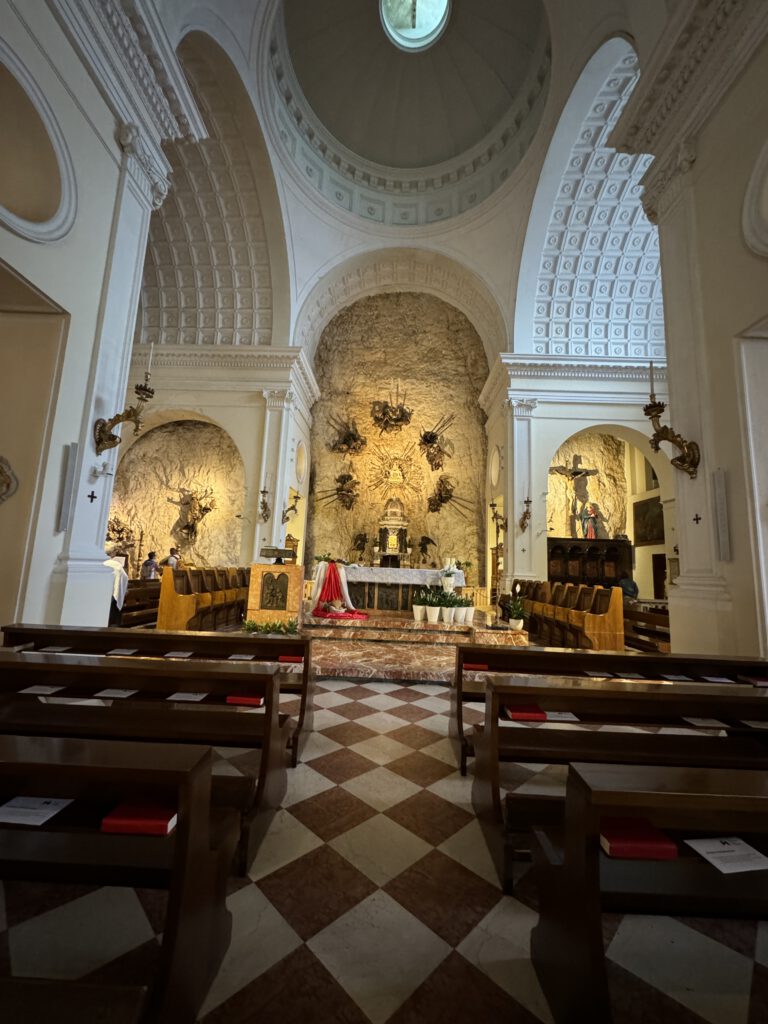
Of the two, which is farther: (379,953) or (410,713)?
(410,713)

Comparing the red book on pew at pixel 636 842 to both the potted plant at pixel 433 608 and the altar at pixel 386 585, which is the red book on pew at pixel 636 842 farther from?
the altar at pixel 386 585

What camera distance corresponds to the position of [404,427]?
49.4ft

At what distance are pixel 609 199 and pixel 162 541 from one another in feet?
44.0

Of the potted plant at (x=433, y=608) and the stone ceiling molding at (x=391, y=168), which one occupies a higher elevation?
the stone ceiling molding at (x=391, y=168)

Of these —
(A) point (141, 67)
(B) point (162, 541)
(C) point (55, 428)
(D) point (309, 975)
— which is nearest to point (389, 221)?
(A) point (141, 67)

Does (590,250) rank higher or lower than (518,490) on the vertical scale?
higher

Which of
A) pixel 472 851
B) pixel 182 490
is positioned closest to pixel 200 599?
pixel 182 490

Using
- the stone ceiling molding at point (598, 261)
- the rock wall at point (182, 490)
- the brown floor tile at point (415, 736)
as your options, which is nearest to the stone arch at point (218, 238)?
the rock wall at point (182, 490)

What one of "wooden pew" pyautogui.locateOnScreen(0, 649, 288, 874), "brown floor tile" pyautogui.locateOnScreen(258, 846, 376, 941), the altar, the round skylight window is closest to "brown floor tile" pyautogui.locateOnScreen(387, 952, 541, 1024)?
"brown floor tile" pyautogui.locateOnScreen(258, 846, 376, 941)

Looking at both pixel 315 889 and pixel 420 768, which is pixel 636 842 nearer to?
pixel 315 889

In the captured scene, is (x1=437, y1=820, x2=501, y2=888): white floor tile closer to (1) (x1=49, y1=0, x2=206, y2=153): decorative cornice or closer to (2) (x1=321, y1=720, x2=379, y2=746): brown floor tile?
(2) (x1=321, y1=720, x2=379, y2=746): brown floor tile

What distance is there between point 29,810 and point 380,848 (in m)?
1.39

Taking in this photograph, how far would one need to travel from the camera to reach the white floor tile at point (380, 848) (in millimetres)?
1889

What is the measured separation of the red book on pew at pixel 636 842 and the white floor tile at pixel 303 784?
161 centimetres
